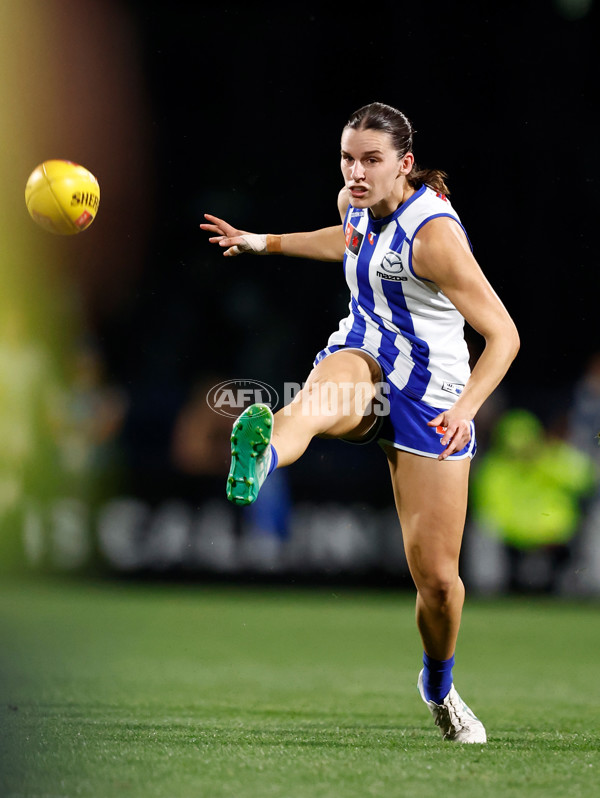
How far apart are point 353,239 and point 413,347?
530 millimetres

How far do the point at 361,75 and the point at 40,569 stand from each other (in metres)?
7.05

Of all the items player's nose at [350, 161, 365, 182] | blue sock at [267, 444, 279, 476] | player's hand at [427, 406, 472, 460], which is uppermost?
player's nose at [350, 161, 365, 182]

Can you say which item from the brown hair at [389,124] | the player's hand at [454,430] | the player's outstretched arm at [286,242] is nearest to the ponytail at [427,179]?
the brown hair at [389,124]

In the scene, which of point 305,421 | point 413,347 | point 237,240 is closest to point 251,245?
point 237,240

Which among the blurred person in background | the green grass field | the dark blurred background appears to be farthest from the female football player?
the blurred person in background

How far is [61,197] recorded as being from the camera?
512 centimetres

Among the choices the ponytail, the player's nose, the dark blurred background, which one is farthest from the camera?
the dark blurred background

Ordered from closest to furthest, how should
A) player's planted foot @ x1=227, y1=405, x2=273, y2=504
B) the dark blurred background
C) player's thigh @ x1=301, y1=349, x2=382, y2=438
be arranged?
player's planted foot @ x1=227, y1=405, x2=273, y2=504
player's thigh @ x1=301, y1=349, x2=382, y2=438
the dark blurred background

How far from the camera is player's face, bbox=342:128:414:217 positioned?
456 centimetres

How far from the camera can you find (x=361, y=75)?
1420 cm

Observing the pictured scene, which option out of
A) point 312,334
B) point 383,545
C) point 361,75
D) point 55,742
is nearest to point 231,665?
point 55,742

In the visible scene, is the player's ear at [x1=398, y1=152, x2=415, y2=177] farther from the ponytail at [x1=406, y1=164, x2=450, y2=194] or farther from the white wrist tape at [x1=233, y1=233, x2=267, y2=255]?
the white wrist tape at [x1=233, y1=233, x2=267, y2=255]

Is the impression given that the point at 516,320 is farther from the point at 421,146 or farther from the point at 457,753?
the point at 457,753

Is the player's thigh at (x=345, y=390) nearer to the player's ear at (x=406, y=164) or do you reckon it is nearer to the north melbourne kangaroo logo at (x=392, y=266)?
the north melbourne kangaroo logo at (x=392, y=266)
